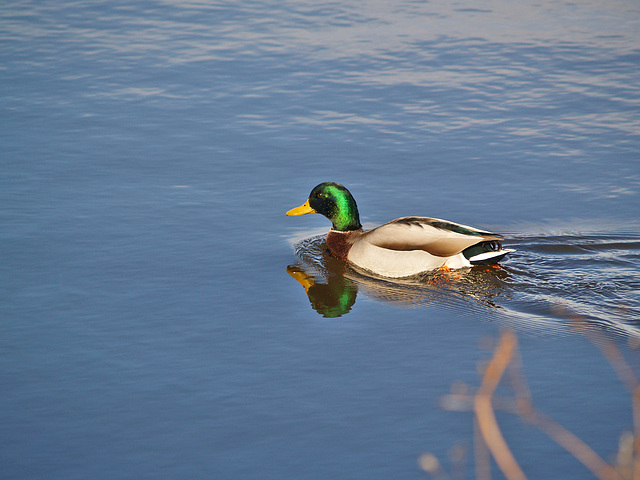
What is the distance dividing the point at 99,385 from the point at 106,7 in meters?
12.5

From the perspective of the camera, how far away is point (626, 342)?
645 centimetres

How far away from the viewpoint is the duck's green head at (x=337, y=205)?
8.88m

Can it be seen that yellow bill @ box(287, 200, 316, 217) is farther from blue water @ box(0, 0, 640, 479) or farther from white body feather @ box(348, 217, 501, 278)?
white body feather @ box(348, 217, 501, 278)

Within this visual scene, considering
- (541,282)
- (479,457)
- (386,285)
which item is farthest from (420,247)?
(479,457)

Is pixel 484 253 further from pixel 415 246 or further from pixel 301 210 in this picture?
pixel 301 210

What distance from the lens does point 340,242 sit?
8.77m

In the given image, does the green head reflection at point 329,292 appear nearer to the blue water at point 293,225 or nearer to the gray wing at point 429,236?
the blue water at point 293,225

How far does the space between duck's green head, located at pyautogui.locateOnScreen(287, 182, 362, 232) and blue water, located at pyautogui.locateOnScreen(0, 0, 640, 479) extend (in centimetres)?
39

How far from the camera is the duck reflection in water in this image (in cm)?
762

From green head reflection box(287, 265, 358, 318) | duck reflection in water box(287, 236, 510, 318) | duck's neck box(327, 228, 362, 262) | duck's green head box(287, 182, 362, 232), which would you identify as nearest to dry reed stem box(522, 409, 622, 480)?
duck reflection in water box(287, 236, 510, 318)

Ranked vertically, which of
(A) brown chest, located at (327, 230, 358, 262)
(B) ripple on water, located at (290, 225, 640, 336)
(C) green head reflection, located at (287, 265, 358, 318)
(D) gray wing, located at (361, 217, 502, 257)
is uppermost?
(D) gray wing, located at (361, 217, 502, 257)

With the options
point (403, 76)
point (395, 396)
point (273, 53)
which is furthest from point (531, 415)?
point (273, 53)

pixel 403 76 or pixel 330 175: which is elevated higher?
pixel 403 76

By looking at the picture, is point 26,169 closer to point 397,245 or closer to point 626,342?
point 397,245
